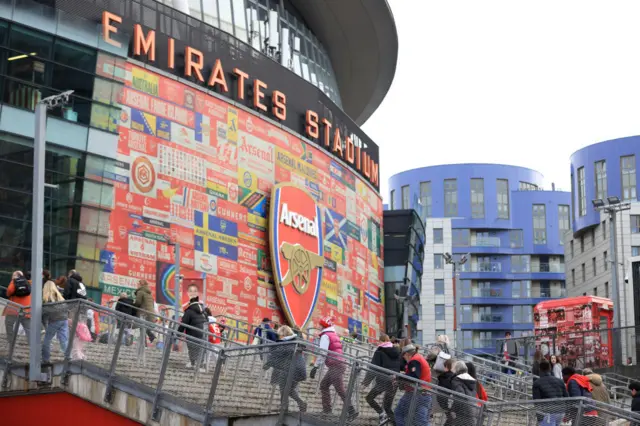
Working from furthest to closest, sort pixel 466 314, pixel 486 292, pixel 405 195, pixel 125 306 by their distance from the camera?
pixel 405 195 < pixel 486 292 < pixel 466 314 < pixel 125 306

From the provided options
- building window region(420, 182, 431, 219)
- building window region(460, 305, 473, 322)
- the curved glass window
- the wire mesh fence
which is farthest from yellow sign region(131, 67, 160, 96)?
building window region(420, 182, 431, 219)

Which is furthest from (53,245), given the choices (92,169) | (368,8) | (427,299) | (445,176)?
(445,176)

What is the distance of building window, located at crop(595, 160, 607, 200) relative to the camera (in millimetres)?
91375

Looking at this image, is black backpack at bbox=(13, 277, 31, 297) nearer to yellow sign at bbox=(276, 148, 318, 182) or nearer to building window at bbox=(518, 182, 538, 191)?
yellow sign at bbox=(276, 148, 318, 182)

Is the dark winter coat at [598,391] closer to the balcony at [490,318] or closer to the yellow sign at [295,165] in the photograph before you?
the yellow sign at [295,165]

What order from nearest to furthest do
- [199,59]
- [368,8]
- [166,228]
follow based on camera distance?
[166,228], [199,59], [368,8]

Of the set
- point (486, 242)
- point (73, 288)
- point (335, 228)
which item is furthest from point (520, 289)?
point (73, 288)

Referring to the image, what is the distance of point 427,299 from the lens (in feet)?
379

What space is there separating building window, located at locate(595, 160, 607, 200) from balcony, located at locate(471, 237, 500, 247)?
31720mm

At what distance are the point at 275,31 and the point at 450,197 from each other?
7523cm

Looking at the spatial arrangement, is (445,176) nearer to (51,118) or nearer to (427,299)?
(427,299)

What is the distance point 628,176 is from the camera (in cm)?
9125

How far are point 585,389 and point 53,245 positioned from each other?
20.1m

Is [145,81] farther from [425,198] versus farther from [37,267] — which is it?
[425,198]
